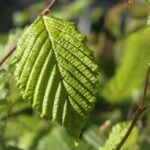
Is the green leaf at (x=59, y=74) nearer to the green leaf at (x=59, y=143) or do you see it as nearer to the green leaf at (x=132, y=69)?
the green leaf at (x=59, y=143)

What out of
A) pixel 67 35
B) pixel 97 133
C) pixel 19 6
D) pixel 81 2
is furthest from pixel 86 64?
pixel 19 6

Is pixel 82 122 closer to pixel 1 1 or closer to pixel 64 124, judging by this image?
pixel 64 124

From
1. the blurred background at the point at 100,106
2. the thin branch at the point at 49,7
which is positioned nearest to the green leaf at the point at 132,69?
the blurred background at the point at 100,106

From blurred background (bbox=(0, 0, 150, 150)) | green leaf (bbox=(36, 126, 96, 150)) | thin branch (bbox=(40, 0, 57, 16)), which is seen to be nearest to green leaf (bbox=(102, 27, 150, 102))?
blurred background (bbox=(0, 0, 150, 150))

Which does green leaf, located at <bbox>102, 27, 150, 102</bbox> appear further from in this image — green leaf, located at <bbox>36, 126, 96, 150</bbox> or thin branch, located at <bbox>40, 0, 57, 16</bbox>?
thin branch, located at <bbox>40, 0, 57, 16</bbox>

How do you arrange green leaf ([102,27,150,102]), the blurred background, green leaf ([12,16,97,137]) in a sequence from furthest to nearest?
green leaf ([102,27,150,102]) < the blurred background < green leaf ([12,16,97,137])

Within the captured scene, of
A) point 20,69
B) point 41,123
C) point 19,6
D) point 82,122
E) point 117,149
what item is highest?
point 20,69

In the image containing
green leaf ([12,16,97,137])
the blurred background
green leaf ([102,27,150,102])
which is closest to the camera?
green leaf ([12,16,97,137])
